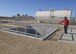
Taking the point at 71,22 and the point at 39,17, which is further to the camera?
the point at 39,17

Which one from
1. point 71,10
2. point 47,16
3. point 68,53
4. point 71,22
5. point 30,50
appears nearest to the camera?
point 68,53

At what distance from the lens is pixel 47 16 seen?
4491 centimetres

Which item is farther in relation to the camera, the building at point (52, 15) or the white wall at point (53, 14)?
the building at point (52, 15)

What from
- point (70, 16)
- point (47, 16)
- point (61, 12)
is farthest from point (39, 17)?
point (70, 16)

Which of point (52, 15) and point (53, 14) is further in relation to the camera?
point (52, 15)

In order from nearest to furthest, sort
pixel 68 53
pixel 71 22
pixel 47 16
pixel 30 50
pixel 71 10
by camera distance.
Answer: pixel 68 53
pixel 30 50
pixel 71 22
pixel 71 10
pixel 47 16

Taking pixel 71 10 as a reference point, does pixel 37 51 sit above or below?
below

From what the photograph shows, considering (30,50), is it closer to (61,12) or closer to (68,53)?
(68,53)

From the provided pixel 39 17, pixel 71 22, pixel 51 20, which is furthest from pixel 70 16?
pixel 39 17

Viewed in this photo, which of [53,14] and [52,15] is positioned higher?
[53,14]

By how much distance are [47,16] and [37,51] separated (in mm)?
36091

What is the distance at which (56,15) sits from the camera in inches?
1705

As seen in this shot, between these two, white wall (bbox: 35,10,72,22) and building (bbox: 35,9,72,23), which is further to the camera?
building (bbox: 35,9,72,23)

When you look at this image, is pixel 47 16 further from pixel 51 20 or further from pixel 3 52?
pixel 3 52
